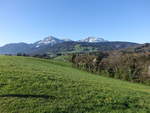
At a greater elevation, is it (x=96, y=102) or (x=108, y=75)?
(x=96, y=102)

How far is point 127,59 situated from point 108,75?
19.7 ft

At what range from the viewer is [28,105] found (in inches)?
365

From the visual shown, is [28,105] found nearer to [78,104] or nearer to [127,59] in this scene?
[78,104]

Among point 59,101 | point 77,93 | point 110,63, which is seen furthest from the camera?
point 110,63

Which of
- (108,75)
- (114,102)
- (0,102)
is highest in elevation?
(0,102)

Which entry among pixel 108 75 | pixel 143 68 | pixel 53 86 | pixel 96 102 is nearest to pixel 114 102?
pixel 96 102

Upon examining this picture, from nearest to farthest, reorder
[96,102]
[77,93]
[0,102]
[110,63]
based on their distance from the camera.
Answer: [0,102] → [96,102] → [77,93] → [110,63]

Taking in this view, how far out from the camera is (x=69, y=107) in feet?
31.9

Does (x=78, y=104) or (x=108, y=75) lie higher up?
(x=78, y=104)

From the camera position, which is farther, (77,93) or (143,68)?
(143,68)

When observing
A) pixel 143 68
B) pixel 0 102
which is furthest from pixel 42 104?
pixel 143 68

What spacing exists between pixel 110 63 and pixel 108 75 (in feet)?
11.1

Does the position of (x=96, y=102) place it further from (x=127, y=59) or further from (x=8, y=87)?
(x=127, y=59)

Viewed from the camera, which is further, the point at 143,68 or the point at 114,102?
the point at 143,68
